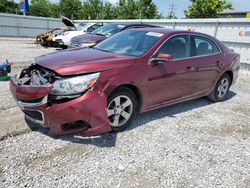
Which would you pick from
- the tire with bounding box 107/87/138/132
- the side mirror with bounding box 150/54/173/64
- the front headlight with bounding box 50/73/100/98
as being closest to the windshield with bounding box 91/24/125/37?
the side mirror with bounding box 150/54/173/64

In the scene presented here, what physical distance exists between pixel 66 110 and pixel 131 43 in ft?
6.43

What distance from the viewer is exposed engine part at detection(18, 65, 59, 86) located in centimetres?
337

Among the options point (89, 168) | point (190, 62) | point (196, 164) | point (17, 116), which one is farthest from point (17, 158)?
point (190, 62)

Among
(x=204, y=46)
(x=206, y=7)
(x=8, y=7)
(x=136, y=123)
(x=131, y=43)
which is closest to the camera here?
(x=136, y=123)

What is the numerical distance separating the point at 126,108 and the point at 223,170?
1.63 meters

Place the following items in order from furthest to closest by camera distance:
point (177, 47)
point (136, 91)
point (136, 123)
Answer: point (177, 47) < point (136, 123) < point (136, 91)

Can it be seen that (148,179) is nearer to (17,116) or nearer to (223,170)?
(223,170)

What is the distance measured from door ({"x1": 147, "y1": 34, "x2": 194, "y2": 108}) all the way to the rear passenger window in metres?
0.30

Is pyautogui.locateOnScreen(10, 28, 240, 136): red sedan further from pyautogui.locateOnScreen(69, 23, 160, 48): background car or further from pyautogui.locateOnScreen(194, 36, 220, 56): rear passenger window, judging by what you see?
pyautogui.locateOnScreen(69, 23, 160, 48): background car

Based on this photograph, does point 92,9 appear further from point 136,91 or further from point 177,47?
point 136,91

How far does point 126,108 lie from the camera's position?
155 inches

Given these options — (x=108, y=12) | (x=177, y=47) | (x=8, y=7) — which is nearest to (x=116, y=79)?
(x=177, y=47)

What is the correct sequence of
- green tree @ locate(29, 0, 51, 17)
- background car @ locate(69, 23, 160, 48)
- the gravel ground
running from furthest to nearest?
green tree @ locate(29, 0, 51, 17)
background car @ locate(69, 23, 160, 48)
the gravel ground

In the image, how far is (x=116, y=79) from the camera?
3.57 m
